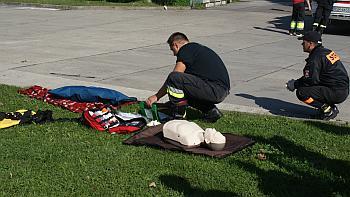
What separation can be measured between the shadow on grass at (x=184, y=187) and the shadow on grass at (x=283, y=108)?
120 inches

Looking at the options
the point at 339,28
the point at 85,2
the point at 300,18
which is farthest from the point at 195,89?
the point at 85,2

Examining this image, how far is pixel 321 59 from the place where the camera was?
23.0 feet

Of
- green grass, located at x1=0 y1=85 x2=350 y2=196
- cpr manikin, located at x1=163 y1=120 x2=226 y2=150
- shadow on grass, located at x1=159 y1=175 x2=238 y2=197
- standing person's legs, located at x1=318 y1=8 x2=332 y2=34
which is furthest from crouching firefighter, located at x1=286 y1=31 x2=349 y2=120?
standing person's legs, located at x1=318 y1=8 x2=332 y2=34

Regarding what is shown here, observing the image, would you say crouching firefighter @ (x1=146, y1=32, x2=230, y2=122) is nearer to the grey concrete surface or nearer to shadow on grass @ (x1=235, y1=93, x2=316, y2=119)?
the grey concrete surface

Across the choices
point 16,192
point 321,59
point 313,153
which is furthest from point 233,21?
point 16,192

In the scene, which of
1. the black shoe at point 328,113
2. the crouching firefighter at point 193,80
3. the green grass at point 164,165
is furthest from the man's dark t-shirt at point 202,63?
the black shoe at point 328,113

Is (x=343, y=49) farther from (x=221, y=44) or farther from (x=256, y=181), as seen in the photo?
(x=256, y=181)

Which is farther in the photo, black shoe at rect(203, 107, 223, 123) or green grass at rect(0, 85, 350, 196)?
black shoe at rect(203, 107, 223, 123)

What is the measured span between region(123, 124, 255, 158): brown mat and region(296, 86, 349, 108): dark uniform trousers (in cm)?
169

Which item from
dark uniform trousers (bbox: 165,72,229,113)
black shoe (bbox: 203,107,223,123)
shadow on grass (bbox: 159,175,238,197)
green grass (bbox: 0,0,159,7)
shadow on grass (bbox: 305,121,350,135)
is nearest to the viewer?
shadow on grass (bbox: 159,175,238,197)

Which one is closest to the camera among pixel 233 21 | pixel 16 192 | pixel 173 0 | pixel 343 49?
pixel 16 192

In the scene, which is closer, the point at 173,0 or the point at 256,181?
the point at 256,181

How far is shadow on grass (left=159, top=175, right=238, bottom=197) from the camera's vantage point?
4512 mm

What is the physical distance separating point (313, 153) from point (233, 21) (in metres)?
15.1
